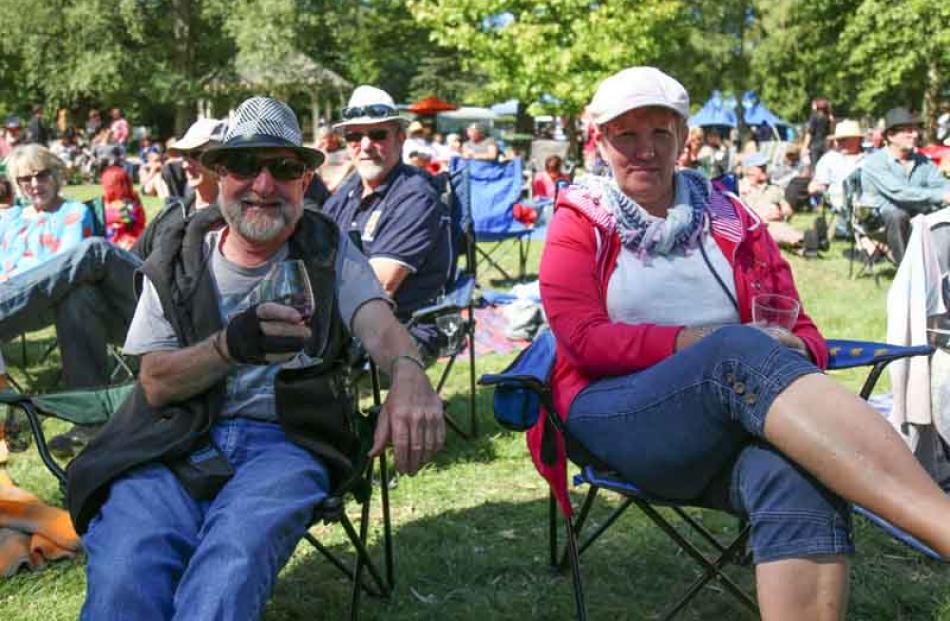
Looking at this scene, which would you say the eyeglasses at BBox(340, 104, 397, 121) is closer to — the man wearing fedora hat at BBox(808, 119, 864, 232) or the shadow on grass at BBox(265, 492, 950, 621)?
the shadow on grass at BBox(265, 492, 950, 621)

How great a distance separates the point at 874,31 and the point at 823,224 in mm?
10000

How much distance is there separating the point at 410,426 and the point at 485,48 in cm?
2007

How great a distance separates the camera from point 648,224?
2.80 m

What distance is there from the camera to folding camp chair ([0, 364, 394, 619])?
8.33ft

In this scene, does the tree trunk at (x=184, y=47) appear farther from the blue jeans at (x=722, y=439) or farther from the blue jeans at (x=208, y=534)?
the blue jeans at (x=722, y=439)

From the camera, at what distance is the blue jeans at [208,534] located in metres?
2.02

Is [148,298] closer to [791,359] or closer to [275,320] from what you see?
[275,320]

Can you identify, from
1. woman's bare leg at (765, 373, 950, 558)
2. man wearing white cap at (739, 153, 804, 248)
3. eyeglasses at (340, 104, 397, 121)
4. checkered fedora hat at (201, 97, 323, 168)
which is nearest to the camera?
woman's bare leg at (765, 373, 950, 558)

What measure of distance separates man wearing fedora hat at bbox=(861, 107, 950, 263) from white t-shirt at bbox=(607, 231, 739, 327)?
633 cm

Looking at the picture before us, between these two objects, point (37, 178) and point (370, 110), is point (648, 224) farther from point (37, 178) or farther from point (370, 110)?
point (37, 178)

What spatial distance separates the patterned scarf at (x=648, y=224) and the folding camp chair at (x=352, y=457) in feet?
2.94

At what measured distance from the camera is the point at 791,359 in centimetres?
212

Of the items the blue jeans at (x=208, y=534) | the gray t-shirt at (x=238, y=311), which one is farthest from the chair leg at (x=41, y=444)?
the gray t-shirt at (x=238, y=311)

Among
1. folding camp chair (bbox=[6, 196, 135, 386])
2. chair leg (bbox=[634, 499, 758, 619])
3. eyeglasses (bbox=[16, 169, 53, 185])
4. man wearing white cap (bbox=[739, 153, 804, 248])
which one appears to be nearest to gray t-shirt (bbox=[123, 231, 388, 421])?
chair leg (bbox=[634, 499, 758, 619])
